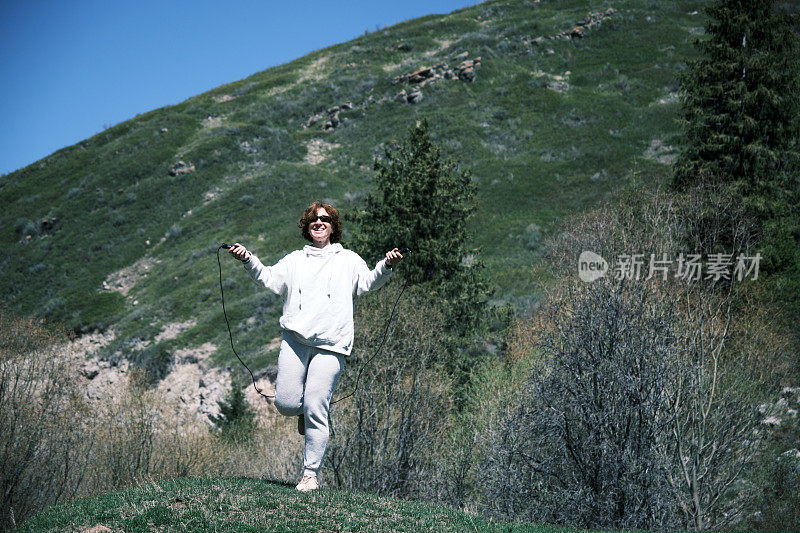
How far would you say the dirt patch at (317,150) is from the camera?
5594 centimetres

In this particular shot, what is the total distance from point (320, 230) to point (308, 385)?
1.59 meters

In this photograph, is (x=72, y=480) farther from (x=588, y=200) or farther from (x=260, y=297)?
(x=588, y=200)

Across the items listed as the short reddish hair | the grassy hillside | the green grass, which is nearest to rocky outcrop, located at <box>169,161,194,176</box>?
the grassy hillside

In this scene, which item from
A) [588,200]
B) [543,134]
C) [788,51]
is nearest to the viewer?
[788,51]

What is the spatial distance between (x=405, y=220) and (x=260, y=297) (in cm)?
1539

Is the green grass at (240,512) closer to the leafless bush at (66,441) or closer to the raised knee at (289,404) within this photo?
the raised knee at (289,404)

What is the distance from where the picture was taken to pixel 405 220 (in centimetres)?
2359

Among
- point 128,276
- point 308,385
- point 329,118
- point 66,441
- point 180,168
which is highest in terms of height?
point 329,118

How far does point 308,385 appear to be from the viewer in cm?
549

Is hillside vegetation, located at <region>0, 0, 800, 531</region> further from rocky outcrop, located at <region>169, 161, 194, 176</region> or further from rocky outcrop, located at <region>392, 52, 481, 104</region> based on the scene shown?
rocky outcrop, located at <region>392, 52, 481, 104</region>

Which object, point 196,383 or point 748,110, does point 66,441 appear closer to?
point 196,383

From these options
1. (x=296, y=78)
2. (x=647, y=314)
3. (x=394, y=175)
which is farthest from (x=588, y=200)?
(x=296, y=78)

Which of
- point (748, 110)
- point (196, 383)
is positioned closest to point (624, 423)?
point (748, 110)

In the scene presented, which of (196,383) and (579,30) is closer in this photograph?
(196,383)
